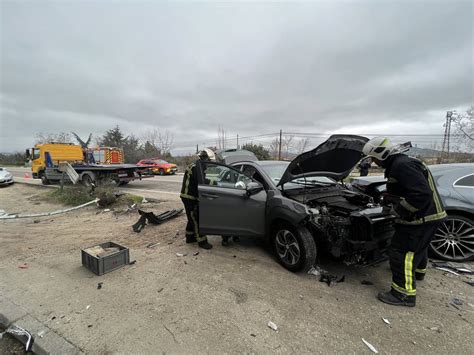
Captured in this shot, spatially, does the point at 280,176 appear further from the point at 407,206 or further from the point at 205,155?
the point at 407,206

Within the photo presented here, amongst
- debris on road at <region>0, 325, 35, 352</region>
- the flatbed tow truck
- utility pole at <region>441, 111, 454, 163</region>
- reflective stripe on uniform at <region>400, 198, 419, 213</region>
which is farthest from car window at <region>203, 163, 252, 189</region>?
utility pole at <region>441, 111, 454, 163</region>

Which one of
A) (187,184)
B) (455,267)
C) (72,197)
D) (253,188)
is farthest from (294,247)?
(72,197)

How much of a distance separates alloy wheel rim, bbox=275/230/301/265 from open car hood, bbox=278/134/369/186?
74 cm

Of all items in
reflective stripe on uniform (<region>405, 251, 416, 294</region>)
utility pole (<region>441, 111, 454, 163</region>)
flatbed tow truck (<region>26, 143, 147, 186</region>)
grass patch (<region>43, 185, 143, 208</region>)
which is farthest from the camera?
utility pole (<region>441, 111, 454, 163</region>)

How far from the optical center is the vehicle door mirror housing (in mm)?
3604

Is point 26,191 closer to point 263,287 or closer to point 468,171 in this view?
point 263,287

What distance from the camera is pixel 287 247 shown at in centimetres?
330

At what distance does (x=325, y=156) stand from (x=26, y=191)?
14882 mm

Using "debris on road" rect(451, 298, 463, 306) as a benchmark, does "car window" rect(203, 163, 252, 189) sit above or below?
above

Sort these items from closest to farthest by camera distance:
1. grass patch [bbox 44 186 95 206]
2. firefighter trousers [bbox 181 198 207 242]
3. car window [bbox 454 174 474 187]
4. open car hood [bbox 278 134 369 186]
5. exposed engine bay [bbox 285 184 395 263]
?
exposed engine bay [bbox 285 184 395 263] < open car hood [bbox 278 134 369 186] < car window [bbox 454 174 474 187] < firefighter trousers [bbox 181 198 207 242] < grass patch [bbox 44 186 95 206]

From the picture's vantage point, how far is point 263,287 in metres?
2.92

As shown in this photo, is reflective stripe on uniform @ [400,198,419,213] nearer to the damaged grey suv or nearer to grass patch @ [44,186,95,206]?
the damaged grey suv

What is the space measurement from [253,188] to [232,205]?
441 millimetres

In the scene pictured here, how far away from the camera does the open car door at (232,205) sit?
12.1ft
